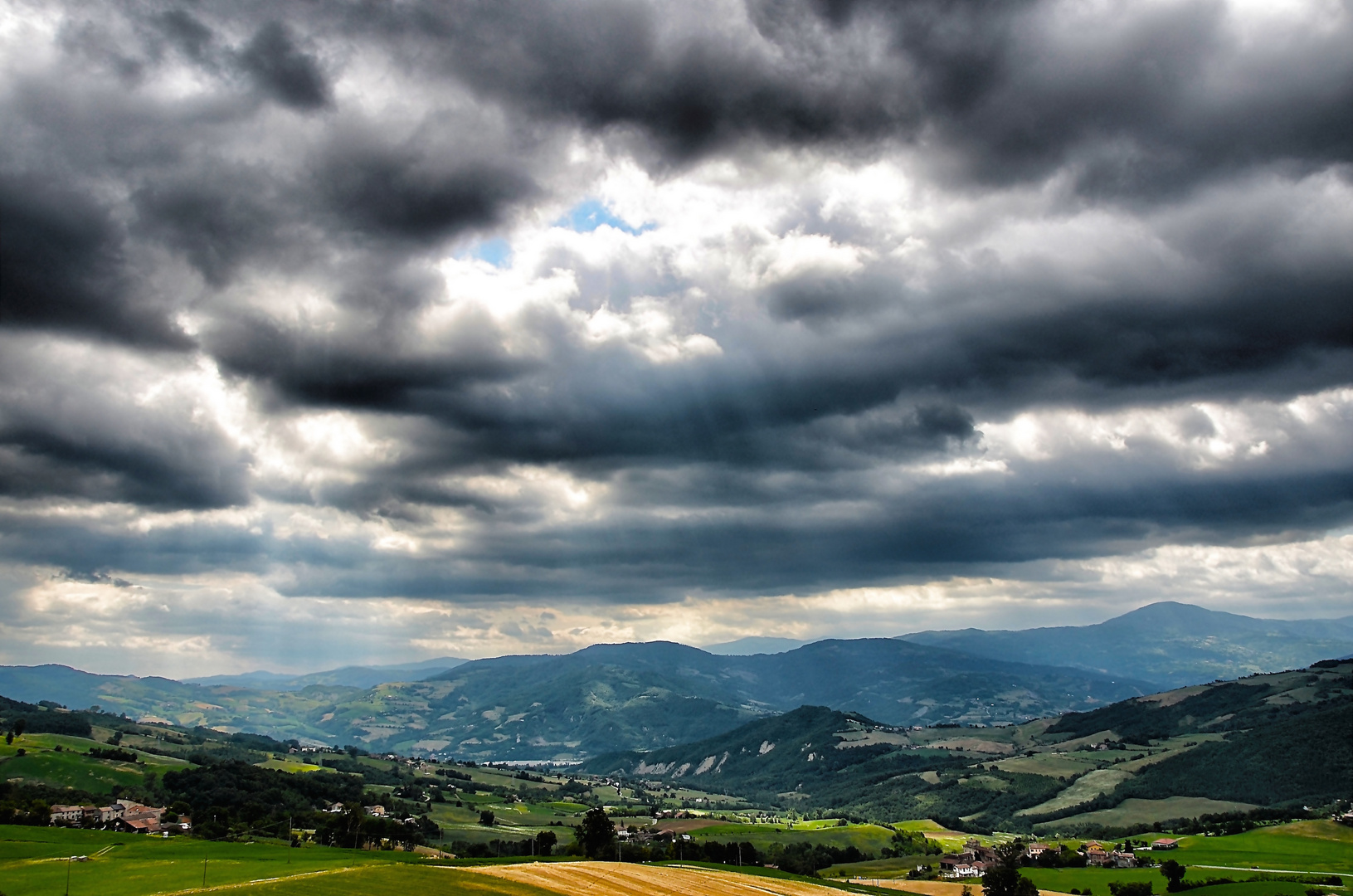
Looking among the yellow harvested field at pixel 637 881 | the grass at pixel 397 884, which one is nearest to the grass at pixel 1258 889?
the yellow harvested field at pixel 637 881

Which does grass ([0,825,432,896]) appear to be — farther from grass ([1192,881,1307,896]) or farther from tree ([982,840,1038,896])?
grass ([1192,881,1307,896])

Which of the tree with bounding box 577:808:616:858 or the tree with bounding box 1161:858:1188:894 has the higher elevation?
the tree with bounding box 577:808:616:858

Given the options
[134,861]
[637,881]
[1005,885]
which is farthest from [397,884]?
[1005,885]

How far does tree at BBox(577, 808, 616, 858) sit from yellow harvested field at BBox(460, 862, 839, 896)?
4561 centimetres

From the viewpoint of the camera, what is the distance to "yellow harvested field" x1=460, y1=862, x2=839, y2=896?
101 m

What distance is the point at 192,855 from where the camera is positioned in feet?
379

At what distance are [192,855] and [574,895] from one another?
55292mm

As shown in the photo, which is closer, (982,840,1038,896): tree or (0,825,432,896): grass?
(0,825,432,896): grass

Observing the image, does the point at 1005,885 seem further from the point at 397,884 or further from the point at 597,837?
the point at 397,884

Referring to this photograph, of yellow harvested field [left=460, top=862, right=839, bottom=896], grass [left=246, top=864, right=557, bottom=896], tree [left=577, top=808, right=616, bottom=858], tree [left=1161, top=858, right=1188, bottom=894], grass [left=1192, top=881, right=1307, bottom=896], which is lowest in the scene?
tree [left=1161, top=858, right=1188, bottom=894]

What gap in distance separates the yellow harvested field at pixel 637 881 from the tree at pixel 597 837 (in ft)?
150

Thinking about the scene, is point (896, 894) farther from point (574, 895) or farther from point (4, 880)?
point (4, 880)

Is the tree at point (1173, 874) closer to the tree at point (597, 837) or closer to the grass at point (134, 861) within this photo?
the tree at point (597, 837)

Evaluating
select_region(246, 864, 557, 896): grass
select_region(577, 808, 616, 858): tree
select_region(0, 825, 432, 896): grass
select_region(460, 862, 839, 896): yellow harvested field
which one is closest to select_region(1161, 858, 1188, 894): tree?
select_region(460, 862, 839, 896): yellow harvested field
